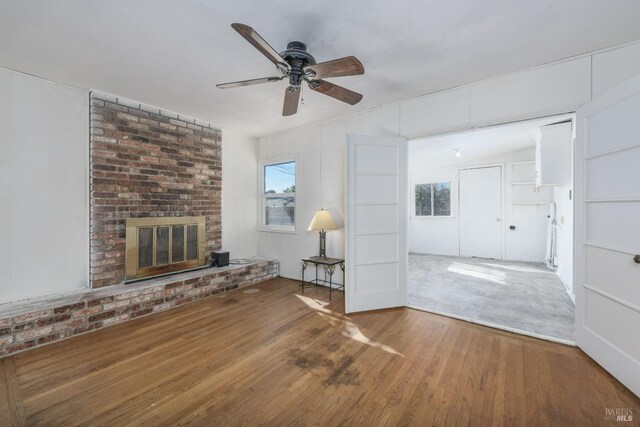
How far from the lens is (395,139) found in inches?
130

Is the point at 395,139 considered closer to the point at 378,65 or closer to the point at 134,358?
the point at 378,65

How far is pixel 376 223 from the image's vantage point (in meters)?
3.27

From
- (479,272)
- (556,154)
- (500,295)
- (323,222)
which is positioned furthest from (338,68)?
(479,272)

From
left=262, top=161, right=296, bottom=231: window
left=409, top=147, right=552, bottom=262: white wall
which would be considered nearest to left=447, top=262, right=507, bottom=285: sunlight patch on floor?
left=409, top=147, right=552, bottom=262: white wall

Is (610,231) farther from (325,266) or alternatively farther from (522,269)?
(522,269)

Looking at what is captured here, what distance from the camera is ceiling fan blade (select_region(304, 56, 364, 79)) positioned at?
5.81ft

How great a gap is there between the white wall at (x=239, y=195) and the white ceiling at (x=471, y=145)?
2921 mm

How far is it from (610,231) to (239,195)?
4.68 metres

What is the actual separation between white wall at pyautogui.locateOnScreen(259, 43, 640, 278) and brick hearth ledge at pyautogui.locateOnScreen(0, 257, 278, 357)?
1508 mm

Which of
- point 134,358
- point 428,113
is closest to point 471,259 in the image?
point 428,113

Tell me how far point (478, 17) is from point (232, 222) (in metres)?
4.20

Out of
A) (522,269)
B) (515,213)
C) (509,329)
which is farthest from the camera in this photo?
(515,213)

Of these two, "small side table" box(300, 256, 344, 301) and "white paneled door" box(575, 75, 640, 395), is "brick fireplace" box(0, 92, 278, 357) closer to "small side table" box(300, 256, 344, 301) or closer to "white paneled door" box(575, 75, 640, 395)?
"small side table" box(300, 256, 344, 301)

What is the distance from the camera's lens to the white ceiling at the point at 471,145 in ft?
15.1
